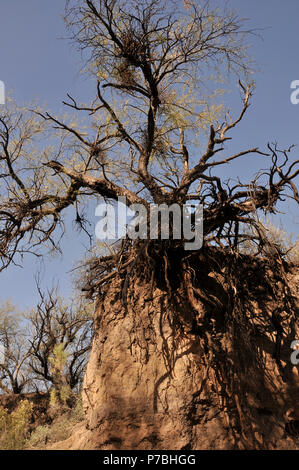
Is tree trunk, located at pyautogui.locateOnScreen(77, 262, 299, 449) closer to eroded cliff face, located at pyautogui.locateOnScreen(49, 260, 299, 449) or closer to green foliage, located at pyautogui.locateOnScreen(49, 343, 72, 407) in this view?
eroded cliff face, located at pyautogui.locateOnScreen(49, 260, 299, 449)

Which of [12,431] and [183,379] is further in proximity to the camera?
[12,431]

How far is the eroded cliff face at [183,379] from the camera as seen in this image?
6.16m

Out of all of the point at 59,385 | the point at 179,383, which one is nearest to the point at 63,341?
the point at 59,385

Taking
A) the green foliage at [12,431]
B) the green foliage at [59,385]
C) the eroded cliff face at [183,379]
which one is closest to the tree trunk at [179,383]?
the eroded cliff face at [183,379]

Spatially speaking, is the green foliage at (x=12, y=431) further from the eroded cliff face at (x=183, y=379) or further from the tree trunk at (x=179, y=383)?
the tree trunk at (x=179, y=383)

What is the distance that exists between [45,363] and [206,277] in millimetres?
11574

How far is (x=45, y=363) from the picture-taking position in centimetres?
1678

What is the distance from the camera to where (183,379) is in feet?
21.4

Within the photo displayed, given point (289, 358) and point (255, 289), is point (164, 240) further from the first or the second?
point (289, 358)

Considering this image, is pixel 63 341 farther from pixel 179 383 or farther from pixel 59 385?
pixel 179 383

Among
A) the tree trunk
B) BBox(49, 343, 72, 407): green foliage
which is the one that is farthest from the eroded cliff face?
BBox(49, 343, 72, 407): green foliage
